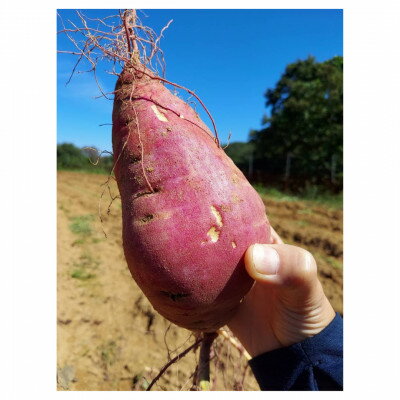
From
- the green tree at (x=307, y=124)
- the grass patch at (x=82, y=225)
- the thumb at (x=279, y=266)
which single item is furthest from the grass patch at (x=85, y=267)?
the green tree at (x=307, y=124)

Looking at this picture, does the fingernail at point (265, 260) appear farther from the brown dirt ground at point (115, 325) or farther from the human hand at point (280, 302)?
the brown dirt ground at point (115, 325)

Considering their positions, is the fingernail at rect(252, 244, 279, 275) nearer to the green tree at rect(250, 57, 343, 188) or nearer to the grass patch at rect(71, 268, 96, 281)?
the grass patch at rect(71, 268, 96, 281)

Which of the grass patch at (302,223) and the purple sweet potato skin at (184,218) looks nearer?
the purple sweet potato skin at (184,218)

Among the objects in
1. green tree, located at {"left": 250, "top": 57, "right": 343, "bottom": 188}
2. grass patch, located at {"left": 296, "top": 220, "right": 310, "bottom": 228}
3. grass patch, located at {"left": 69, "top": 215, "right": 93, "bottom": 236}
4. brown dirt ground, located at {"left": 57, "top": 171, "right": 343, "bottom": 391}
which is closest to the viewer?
brown dirt ground, located at {"left": 57, "top": 171, "right": 343, "bottom": 391}

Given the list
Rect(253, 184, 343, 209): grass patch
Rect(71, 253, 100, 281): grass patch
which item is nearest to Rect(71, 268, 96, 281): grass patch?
Rect(71, 253, 100, 281): grass patch

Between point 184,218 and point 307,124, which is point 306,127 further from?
point 184,218

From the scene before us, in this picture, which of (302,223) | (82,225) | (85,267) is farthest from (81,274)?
(302,223)

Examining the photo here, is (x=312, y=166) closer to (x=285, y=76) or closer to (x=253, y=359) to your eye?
(x=285, y=76)
